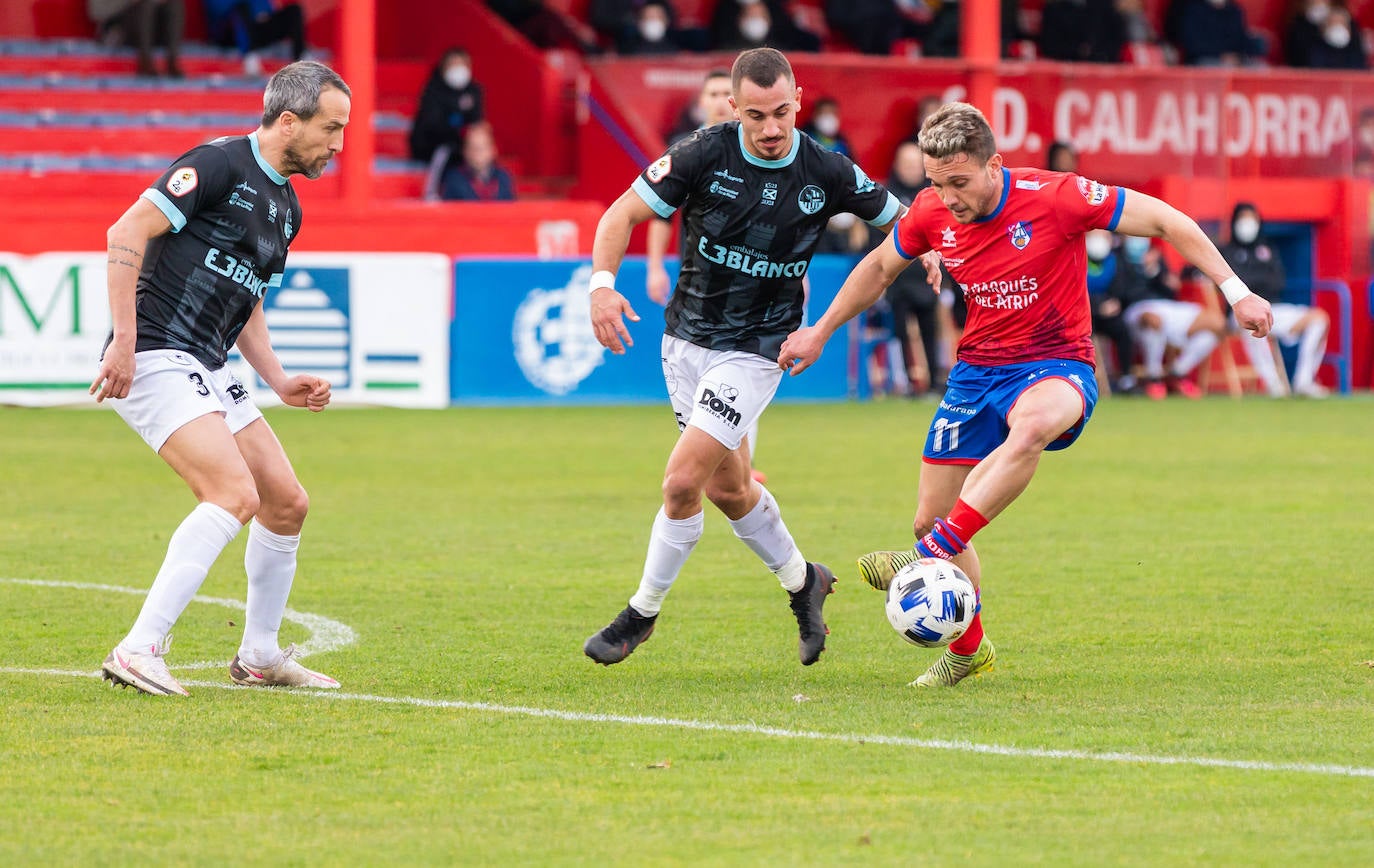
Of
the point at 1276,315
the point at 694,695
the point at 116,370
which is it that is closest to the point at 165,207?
the point at 116,370

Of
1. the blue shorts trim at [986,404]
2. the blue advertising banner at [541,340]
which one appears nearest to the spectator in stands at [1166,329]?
the blue advertising banner at [541,340]

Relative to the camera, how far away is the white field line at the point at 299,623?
732 cm

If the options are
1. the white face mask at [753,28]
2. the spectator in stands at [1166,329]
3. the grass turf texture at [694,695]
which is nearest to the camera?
the grass turf texture at [694,695]

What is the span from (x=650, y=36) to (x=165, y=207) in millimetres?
19068

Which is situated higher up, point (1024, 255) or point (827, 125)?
point (1024, 255)

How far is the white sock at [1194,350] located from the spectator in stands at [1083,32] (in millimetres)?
5864

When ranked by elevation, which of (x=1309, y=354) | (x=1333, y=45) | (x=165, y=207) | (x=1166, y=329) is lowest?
(x=1309, y=354)

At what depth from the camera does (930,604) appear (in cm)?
631

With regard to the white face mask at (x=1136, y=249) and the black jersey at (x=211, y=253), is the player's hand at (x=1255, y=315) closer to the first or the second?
the black jersey at (x=211, y=253)

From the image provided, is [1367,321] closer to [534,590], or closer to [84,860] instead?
[534,590]

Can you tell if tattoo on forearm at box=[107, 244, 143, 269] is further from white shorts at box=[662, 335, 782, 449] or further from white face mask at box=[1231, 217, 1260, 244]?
white face mask at box=[1231, 217, 1260, 244]

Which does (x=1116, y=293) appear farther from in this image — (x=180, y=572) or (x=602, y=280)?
(x=180, y=572)

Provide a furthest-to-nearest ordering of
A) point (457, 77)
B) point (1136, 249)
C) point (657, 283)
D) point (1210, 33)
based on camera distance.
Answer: point (1210, 33), point (457, 77), point (1136, 249), point (657, 283)

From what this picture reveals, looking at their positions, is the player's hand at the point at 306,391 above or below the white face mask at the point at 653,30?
above
